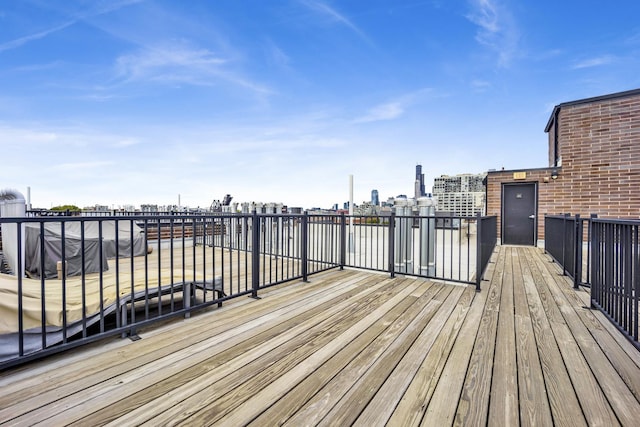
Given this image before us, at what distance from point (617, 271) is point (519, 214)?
6.96m

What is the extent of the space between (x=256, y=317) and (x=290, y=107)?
10.8m

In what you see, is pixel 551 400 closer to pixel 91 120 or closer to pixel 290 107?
pixel 290 107

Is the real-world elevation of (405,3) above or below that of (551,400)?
above

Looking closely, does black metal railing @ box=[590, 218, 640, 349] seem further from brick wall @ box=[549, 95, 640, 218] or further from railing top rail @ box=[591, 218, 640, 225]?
brick wall @ box=[549, 95, 640, 218]

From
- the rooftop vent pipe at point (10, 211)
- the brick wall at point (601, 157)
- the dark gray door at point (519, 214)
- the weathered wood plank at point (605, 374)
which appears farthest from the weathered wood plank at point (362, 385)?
the brick wall at point (601, 157)

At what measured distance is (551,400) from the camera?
59.3 inches

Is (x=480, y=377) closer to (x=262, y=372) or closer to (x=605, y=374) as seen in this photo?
(x=605, y=374)

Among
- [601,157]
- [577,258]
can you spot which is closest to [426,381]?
[577,258]

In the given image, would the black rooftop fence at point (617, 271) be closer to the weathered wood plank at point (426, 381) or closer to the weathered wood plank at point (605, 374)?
the weathered wood plank at point (605, 374)

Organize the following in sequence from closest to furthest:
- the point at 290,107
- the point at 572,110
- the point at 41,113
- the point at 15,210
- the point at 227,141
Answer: the point at 15,210, the point at 572,110, the point at 41,113, the point at 290,107, the point at 227,141

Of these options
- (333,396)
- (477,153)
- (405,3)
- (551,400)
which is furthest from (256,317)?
(477,153)

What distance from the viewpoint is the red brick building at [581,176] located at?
7.16 m

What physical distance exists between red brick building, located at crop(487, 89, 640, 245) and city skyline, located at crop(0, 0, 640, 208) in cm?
65

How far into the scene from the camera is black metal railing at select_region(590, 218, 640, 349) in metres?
2.18
